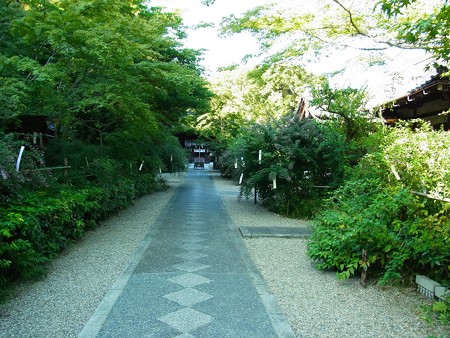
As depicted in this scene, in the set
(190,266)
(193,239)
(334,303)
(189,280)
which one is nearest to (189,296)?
(189,280)

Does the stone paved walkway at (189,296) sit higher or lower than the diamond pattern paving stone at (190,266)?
lower

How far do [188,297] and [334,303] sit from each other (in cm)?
162

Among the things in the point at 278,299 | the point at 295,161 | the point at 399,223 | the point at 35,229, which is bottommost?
the point at 278,299

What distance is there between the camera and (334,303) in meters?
4.09

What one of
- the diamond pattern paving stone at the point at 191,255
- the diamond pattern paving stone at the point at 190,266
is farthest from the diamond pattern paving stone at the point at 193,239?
the diamond pattern paving stone at the point at 190,266

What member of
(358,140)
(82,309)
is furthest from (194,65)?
(82,309)

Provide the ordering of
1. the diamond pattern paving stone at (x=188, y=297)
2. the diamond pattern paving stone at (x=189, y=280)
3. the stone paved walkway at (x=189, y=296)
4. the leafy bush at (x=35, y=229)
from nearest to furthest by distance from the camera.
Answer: the stone paved walkway at (x=189, y=296), the diamond pattern paving stone at (x=188, y=297), the leafy bush at (x=35, y=229), the diamond pattern paving stone at (x=189, y=280)

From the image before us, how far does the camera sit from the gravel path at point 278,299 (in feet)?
11.2

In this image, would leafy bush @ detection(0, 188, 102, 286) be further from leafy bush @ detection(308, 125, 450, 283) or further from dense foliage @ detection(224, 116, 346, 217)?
dense foliage @ detection(224, 116, 346, 217)

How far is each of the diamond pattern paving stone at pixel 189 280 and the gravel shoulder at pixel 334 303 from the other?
2.83 ft

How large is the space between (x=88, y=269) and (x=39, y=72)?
347 cm

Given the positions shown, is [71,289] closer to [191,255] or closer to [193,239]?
[191,255]

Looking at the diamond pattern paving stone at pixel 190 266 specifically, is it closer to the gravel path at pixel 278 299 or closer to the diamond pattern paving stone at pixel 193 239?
the gravel path at pixel 278 299

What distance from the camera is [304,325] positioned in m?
3.53
